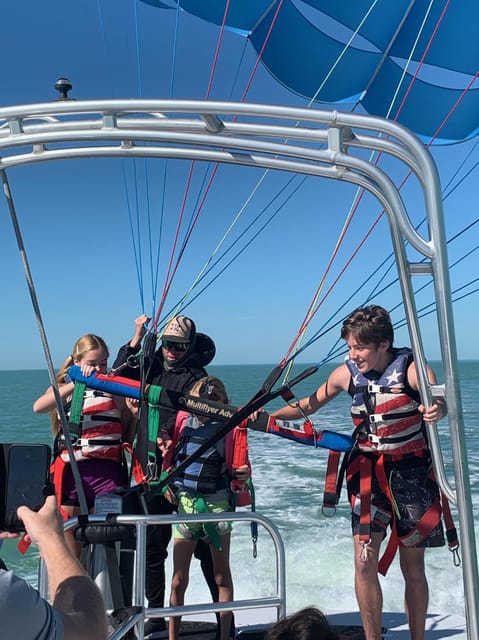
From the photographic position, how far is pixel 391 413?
281 cm

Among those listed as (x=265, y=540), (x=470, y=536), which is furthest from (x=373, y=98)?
(x=470, y=536)

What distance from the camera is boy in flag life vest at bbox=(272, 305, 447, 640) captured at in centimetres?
279

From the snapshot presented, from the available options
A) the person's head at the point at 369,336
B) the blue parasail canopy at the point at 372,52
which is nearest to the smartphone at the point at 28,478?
the person's head at the point at 369,336

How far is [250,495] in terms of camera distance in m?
3.34

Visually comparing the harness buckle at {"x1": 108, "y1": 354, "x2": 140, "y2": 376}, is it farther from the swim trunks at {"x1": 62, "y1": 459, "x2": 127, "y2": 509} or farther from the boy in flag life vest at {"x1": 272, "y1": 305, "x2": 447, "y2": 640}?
the boy in flag life vest at {"x1": 272, "y1": 305, "x2": 447, "y2": 640}

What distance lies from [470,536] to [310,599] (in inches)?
160

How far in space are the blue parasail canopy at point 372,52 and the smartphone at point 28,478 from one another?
5312 millimetres

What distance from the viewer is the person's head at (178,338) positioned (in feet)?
11.1

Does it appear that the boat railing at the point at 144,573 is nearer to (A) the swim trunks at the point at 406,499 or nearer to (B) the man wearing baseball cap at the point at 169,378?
(A) the swim trunks at the point at 406,499

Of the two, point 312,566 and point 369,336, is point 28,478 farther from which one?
point 312,566

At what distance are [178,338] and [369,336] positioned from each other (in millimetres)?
1062

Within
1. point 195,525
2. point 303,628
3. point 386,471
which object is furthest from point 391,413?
point 303,628

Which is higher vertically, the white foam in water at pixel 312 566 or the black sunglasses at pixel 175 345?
the black sunglasses at pixel 175 345

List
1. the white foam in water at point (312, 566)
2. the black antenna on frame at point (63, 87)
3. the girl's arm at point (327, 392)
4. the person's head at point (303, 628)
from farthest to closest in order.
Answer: the white foam in water at point (312, 566), the girl's arm at point (327, 392), the black antenna on frame at point (63, 87), the person's head at point (303, 628)
